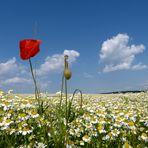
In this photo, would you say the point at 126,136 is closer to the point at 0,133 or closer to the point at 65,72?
the point at 0,133

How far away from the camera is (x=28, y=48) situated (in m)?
4.59

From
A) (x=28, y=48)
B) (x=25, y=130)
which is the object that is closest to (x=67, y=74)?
(x=28, y=48)

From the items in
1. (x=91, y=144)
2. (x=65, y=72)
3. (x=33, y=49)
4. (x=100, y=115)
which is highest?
(x=33, y=49)

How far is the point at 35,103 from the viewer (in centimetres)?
818

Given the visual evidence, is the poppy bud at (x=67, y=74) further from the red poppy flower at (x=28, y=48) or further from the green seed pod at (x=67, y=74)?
the red poppy flower at (x=28, y=48)

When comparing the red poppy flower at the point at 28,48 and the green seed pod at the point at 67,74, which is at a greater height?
the red poppy flower at the point at 28,48

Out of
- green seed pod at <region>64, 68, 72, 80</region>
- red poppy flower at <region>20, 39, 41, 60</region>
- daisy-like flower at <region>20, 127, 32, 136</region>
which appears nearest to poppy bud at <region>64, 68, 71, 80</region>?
green seed pod at <region>64, 68, 72, 80</region>

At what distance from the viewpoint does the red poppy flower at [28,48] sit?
4.55m

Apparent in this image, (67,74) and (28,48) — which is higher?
(28,48)

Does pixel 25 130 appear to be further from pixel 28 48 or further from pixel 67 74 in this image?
pixel 67 74

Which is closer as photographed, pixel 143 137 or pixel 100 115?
pixel 143 137

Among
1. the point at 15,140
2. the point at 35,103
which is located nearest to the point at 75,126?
the point at 15,140

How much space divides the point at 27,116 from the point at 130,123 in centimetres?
185

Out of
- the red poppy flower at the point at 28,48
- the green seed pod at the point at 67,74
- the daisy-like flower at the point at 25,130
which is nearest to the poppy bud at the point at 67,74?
the green seed pod at the point at 67,74
